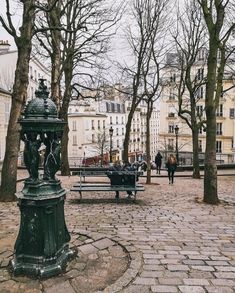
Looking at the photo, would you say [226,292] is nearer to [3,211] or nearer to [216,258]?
[216,258]

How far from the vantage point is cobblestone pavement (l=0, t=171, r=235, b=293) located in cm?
486

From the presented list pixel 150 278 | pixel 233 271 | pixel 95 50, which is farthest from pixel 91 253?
pixel 95 50

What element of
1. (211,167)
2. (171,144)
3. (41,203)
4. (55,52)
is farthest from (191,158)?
(41,203)

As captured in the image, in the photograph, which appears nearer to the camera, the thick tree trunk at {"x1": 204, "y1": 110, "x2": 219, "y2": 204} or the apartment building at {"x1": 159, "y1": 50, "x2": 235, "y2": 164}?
the thick tree trunk at {"x1": 204, "y1": 110, "x2": 219, "y2": 204}

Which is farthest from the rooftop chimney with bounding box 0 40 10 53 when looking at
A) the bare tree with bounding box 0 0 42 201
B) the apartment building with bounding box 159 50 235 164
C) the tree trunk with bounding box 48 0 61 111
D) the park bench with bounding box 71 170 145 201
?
the park bench with bounding box 71 170 145 201

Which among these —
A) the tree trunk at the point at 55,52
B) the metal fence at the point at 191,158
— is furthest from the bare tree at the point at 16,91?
the metal fence at the point at 191,158

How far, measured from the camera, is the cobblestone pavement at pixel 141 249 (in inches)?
191

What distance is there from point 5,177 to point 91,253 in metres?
5.91

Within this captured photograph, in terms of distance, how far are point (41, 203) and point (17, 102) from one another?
255 inches

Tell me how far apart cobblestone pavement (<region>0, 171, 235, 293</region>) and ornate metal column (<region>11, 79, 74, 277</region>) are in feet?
0.83

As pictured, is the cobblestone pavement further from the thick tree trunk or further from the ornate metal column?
the thick tree trunk

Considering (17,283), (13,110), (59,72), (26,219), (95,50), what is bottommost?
(17,283)

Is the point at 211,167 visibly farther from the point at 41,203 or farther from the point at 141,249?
the point at 41,203

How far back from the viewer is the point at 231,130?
158ft
